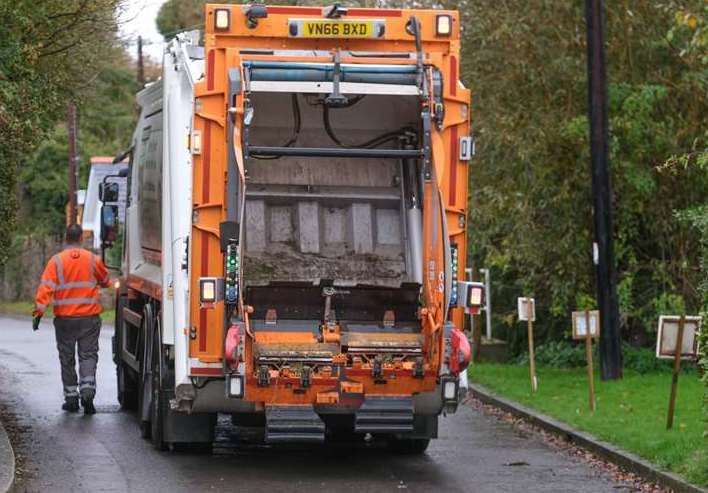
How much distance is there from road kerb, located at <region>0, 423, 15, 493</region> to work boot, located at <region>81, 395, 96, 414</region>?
274 cm

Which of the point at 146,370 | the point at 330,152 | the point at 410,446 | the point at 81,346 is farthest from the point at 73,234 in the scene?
the point at 330,152

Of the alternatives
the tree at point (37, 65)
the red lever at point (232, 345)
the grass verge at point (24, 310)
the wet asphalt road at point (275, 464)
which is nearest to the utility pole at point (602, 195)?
the wet asphalt road at point (275, 464)

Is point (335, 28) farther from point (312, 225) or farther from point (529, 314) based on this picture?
point (529, 314)

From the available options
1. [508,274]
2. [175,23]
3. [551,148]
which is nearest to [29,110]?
[551,148]

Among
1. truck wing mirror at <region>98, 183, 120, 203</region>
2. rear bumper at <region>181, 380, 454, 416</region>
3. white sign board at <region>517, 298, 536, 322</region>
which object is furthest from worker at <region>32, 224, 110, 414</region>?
white sign board at <region>517, 298, 536, 322</region>

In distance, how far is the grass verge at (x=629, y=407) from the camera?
11828mm

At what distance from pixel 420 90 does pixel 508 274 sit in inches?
460

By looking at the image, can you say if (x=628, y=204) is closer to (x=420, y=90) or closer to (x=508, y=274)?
(x=508, y=274)

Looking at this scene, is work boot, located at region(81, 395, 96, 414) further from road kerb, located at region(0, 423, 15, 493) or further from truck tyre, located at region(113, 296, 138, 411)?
road kerb, located at region(0, 423, 15, 493)

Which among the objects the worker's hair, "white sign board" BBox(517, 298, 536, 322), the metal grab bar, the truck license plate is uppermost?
the truck license plate

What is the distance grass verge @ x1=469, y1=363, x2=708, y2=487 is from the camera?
11.8 meters

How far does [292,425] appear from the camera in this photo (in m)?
11.0

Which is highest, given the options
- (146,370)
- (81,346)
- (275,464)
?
(81,346)

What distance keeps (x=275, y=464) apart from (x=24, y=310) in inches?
1044
